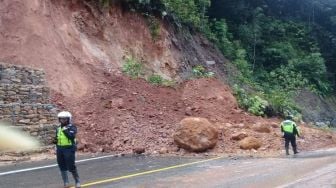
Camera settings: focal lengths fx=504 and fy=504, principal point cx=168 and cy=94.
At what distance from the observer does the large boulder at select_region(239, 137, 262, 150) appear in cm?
1872

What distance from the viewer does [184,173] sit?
1239cm

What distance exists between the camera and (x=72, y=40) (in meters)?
22.9

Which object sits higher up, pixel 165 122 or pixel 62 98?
pixel 62 98

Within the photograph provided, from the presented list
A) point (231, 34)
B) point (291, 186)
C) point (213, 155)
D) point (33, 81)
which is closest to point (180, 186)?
point (291, 186)

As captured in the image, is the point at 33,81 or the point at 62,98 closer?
the point at 33,81

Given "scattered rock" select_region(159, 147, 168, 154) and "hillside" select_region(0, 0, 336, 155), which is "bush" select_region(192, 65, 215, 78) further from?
"scattered rock" select_region(159, 147, 168, 154)

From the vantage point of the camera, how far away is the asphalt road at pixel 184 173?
10.6 m

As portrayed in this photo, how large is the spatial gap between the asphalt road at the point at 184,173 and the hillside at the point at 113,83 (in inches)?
121

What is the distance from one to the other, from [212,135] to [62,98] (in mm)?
6191

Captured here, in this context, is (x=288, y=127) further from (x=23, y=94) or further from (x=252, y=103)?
(x=23, y=94)

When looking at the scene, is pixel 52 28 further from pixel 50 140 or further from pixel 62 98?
pixel 50 140

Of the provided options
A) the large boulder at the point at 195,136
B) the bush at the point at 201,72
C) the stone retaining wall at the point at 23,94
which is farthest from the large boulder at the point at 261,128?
the stone retaining wall at the point at 23,94

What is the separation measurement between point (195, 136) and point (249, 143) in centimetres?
226

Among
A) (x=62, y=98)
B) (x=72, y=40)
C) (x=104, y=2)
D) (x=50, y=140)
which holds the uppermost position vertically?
(x=104, y=2)
